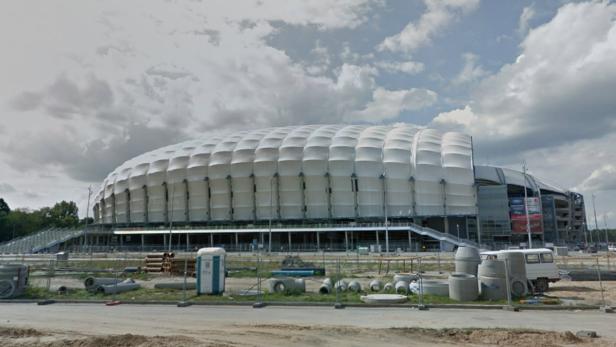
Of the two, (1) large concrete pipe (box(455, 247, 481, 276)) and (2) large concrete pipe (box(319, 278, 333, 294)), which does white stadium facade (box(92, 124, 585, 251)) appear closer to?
(1) large concrete pipe (box(455, 247, 481, 276))

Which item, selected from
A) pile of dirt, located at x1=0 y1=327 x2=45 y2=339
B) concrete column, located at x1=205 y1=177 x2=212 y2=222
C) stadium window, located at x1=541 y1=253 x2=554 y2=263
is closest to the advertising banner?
concrete column, located at x1=205 y1=177 x2=212 y2=222

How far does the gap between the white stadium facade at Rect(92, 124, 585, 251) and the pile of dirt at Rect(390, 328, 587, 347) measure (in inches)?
2540

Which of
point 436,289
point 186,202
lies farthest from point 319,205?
point 436,289

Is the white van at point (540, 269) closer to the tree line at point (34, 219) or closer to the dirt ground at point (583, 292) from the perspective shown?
the dirt ground at point (583, 292)

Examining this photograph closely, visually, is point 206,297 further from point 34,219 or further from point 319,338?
point 34,219

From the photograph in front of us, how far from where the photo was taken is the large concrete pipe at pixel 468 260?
2286 cm

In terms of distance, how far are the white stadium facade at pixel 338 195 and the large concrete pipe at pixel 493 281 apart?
57303 millimetres

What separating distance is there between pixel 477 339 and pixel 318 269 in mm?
24253

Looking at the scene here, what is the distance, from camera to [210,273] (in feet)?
74.0

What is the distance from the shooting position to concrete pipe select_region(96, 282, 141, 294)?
75.5 ft

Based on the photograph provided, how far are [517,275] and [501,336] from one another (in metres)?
9.47

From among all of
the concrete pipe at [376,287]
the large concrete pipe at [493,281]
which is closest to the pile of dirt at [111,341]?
the concrete pipe at [376,287]

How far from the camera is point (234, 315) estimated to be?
17.1 m

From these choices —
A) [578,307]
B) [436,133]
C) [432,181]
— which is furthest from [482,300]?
[436,133]
